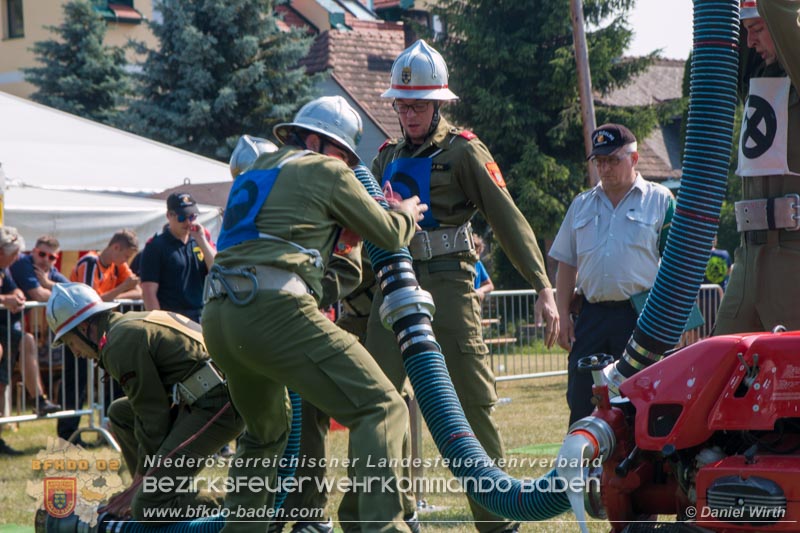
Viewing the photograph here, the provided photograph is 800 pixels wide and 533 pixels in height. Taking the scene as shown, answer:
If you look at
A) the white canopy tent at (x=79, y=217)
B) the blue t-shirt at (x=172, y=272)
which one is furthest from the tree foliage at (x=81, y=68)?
the blue t-shirt at (x=172, y=272)

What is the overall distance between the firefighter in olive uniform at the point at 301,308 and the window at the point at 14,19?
1465 inches

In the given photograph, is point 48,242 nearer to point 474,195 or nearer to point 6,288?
point 6,288

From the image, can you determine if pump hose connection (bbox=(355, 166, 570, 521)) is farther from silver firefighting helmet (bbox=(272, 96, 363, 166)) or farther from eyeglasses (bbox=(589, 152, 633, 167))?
eyeglasses (bbox=(589, 152, 633, 167))

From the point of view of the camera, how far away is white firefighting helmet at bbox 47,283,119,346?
625cm

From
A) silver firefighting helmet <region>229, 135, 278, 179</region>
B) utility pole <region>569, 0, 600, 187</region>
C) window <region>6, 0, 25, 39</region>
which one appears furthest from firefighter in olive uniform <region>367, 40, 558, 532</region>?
window <region>6, 0, 25, 39</region>

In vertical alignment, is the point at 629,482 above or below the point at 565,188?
above

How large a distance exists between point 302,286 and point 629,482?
4.98ft

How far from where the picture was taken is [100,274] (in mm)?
11750

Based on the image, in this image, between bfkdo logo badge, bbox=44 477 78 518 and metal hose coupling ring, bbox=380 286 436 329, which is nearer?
metal hose coupling ring, bbox=380 286 436 329

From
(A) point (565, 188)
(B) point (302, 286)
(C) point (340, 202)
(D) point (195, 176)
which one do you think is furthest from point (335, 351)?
(A) point (565, 188)

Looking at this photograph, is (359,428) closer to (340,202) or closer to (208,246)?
(340,202)

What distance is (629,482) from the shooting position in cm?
392

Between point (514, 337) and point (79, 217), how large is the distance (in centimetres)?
569

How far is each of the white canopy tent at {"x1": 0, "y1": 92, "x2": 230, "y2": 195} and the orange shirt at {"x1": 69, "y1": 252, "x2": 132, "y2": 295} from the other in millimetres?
1660
